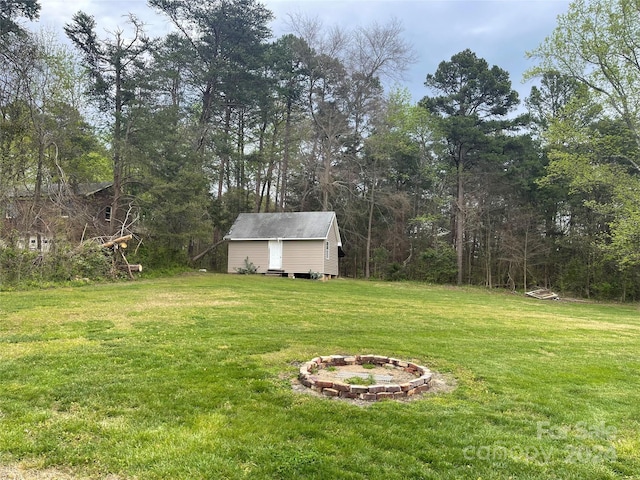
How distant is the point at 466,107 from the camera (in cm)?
2486

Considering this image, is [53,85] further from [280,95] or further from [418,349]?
[418,349]

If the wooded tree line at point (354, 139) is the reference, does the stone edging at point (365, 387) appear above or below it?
below

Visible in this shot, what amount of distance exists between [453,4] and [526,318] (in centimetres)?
897

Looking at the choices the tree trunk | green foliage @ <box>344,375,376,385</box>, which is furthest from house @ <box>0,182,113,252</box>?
the tree trunk

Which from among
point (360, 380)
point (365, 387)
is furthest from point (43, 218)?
point (365, 387)

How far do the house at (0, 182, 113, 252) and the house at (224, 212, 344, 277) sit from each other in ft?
24.0

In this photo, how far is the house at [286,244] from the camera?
21875 mm

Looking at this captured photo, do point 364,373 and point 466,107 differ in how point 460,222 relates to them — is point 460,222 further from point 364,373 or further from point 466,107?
point 364,373

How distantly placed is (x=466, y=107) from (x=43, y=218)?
22.1 metres

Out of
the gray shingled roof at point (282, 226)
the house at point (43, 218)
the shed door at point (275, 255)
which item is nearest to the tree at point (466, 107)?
the gray shingled roof at point (282, 226)

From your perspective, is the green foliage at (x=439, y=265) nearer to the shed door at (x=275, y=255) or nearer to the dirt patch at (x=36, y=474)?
the shed door at (x=275, y=255)

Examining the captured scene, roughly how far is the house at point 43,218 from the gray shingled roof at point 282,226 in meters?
7.36

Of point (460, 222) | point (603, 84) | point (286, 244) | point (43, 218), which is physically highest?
point (603, 84)

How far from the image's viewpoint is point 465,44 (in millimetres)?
24094
